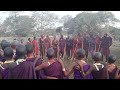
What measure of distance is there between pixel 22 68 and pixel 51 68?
62cm

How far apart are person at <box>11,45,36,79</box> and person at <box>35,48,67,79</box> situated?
0.77 ft

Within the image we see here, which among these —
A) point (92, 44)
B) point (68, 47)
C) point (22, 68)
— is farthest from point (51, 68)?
point (68, 47)

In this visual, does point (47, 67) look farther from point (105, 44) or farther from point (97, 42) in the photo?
point (105, 44)

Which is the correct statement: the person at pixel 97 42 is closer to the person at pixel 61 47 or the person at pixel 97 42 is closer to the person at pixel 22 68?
the person at pixel 61 47

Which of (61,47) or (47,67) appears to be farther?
(61,47)

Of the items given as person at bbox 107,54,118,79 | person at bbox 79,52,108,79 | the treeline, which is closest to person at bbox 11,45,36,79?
person at bbox 79,52,108,79

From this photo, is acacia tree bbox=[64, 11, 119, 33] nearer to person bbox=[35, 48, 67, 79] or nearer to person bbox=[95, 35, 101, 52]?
person bbox=[95, 35, 101, 52]

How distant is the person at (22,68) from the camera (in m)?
6.05

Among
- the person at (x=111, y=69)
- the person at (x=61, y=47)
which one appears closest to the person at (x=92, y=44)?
the person at (x=61, y=47)

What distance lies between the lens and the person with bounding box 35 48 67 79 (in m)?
6.26

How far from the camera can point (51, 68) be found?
6.26 meters
